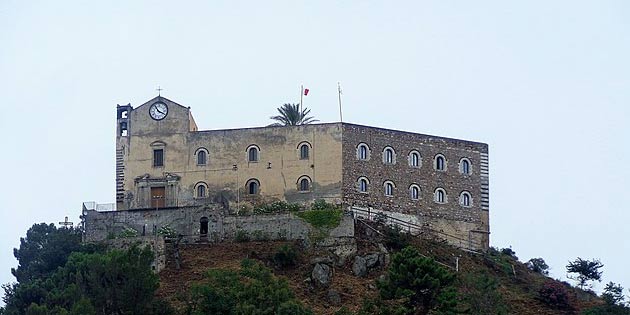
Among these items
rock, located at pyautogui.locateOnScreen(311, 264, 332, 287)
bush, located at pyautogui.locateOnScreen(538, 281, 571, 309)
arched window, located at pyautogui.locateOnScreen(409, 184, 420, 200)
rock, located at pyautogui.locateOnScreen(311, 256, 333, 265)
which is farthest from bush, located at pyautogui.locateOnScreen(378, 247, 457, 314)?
arched window, located at pyautogui.locateOnScreen(409, 184, 420, 200)

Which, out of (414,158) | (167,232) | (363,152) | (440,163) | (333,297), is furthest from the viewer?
(440,163)

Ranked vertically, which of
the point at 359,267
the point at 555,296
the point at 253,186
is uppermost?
the point at 253,186

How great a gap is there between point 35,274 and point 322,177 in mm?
17050

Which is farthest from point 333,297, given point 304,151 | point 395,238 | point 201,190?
point 201,190

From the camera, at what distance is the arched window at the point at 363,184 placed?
9069cm

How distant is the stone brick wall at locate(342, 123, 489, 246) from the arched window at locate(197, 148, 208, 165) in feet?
26.6

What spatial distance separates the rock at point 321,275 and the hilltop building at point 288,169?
6.64 meters

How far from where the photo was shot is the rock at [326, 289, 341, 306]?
80.4 meters

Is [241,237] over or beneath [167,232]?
beneath

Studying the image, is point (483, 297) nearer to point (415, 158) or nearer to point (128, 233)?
point (415, 158)

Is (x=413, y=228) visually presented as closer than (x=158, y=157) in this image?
Yes

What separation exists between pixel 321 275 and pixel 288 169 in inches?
386

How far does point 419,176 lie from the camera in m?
92.8

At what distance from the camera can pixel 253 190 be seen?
91.1 m
